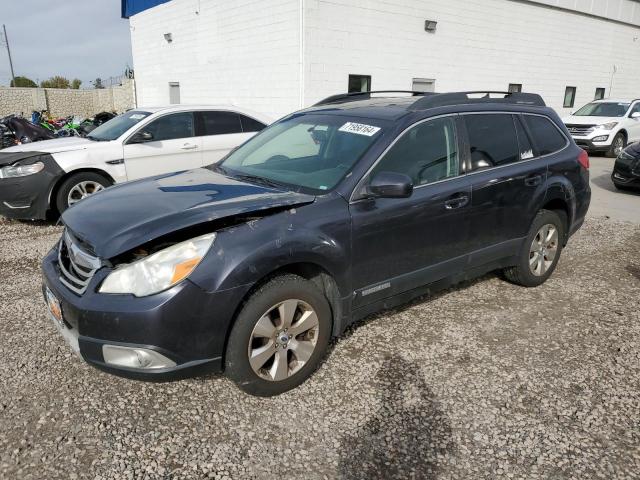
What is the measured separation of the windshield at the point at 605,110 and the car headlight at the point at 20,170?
1514 cm

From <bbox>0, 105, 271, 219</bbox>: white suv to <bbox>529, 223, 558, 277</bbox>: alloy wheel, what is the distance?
489 centimetres

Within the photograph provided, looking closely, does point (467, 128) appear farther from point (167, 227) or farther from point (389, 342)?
point (167, 227)

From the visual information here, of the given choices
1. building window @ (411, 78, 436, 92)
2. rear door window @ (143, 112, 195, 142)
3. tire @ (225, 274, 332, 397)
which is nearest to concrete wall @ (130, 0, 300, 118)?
building window @ (411, 78, 436, 92)

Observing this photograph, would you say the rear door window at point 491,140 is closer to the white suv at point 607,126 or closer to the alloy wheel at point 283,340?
the alloy wheel at point 283,340

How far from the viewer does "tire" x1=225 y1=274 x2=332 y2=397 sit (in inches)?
102

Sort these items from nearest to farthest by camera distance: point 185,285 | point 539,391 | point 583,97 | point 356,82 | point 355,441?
point 185,285 → point 355,441 → point 539,391 → point 356,82 → point 583,97

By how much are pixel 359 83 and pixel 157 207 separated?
10.4 m

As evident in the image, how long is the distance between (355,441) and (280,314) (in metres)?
0.79

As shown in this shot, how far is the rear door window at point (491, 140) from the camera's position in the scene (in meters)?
3.76

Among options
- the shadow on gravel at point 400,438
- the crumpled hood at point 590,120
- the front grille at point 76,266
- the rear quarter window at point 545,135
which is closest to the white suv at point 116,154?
the front grille at point 76,266

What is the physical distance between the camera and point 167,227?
98.0 inches

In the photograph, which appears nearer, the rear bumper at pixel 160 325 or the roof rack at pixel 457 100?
the rear bumper at pixel 160 325

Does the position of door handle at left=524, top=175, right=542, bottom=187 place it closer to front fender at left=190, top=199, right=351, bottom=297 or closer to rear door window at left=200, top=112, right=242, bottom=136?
front fender at left=190, top=199, right=351, bottom=297

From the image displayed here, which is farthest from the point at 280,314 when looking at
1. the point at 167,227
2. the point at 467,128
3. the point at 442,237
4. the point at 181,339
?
the point at 467,128
